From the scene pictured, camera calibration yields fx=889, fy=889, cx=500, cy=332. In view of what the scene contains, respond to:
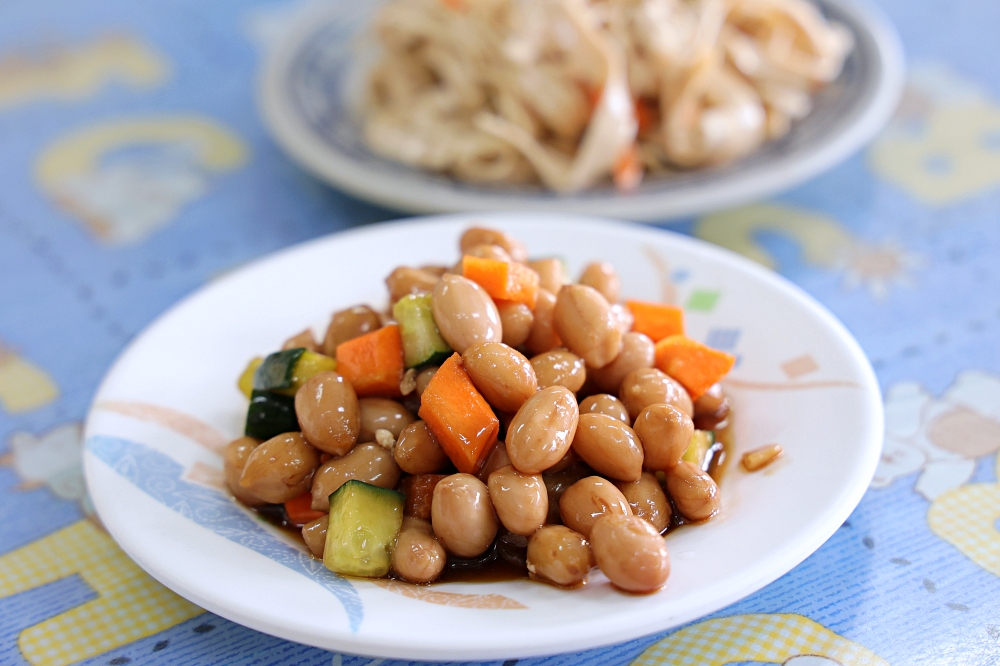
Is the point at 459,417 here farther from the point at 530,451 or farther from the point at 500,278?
the point at 500,278

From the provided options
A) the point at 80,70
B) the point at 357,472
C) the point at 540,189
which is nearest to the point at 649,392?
the point at 357,472

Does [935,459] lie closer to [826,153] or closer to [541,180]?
[826,153]

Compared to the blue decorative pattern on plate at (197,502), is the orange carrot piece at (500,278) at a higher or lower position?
higher

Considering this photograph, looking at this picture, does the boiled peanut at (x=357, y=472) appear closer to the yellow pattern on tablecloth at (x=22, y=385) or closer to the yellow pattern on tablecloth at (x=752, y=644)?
the yellow pattern on tablecloth at (x=752, y=644)

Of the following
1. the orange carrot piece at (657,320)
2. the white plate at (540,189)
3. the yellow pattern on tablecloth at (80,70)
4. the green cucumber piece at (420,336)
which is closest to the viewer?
the green cucumber piece at (420,336)

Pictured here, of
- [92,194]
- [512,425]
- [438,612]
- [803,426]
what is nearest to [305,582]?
[438,612]

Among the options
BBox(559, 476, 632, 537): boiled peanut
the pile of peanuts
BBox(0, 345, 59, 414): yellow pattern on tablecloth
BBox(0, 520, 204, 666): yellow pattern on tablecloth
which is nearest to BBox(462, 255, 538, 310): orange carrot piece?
the pile of peanuts

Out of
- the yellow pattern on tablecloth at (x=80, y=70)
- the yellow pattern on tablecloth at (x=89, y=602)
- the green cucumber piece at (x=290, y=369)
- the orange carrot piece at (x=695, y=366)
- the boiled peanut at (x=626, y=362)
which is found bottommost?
the yellow pattern on tablecloth at (x=89, y=602)

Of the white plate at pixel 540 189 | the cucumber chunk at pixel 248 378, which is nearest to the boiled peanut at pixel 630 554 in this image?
the cucumber chunk at pixel 248 378
